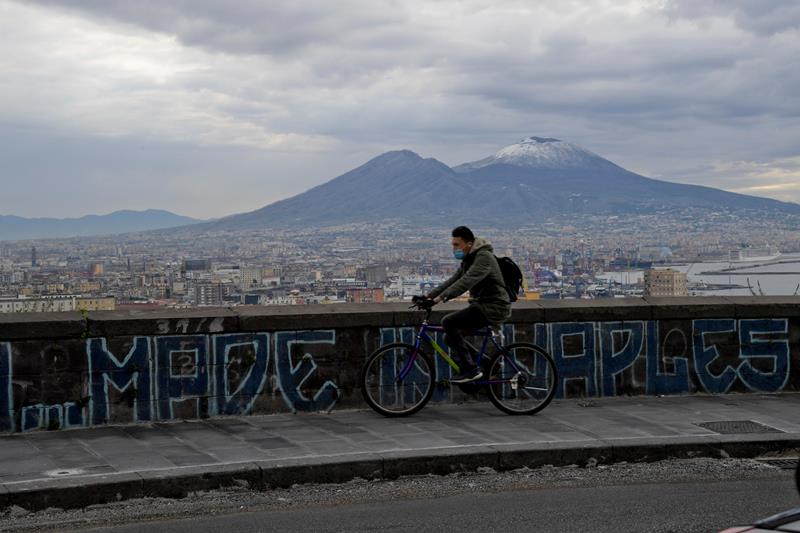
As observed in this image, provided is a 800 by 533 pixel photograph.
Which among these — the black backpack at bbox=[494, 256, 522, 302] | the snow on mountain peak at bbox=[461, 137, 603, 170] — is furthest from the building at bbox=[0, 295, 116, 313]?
the snow on mountain peak at bbox=[461, 137, 603, 170]

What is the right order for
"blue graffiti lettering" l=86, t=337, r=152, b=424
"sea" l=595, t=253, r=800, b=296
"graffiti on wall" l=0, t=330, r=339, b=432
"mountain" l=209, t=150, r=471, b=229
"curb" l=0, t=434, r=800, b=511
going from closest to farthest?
"curb" l=0, t=434, r=800, b=511 < "graffiti on wall" l=0, t=330, r=339, b=432 < "blue graffiti lettering" l=86, t=337, r=152, b=424 < "sea" l=595, t=253, r=800, b=296 < "mountain" l=209, t=150, r=471, b=229

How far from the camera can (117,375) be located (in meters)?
9.73

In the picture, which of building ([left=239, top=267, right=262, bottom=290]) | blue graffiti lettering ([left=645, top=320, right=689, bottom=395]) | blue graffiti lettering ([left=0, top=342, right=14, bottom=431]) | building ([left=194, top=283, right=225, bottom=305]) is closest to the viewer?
blue graffiti lettering ([left=0, top=342, right=14, bottom=431])

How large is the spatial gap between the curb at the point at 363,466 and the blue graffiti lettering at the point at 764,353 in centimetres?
270

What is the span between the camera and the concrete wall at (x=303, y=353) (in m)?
9.50

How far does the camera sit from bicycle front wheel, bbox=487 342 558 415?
10414 millimetres

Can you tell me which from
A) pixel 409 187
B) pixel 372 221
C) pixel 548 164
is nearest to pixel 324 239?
pixel 372 221

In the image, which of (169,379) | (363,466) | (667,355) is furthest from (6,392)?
(667,355)

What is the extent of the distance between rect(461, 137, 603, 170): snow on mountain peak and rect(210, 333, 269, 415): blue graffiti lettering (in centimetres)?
16028

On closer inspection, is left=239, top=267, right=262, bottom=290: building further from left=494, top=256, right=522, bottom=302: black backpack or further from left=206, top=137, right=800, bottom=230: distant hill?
left=206, top=137, right=800, bottom=230: distant hill

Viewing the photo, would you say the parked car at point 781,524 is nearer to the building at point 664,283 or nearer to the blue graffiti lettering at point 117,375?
the blue graffiti lettering at point 117,375

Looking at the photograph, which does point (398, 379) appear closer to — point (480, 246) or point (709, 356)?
point (480, 246)

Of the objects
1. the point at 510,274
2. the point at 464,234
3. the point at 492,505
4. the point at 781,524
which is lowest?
the point at 492,505

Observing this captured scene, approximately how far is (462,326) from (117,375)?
3.34m
